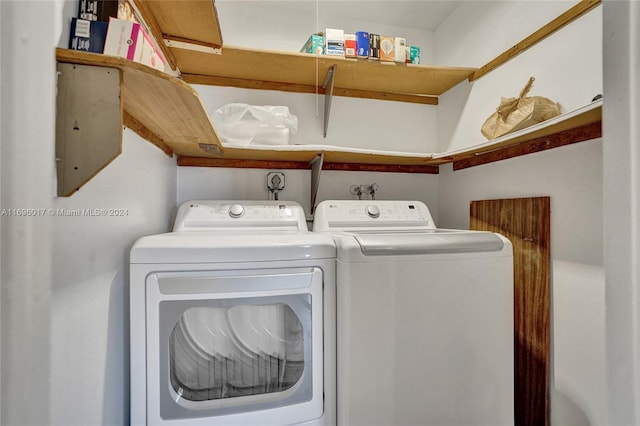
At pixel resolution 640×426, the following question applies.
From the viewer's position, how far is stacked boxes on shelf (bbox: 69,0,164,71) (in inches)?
26.2

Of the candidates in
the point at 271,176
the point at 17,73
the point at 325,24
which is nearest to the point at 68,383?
the point at 17,73

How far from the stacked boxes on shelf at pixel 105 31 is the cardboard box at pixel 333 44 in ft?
3.74

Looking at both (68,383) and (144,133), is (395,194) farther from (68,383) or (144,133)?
(68,383)

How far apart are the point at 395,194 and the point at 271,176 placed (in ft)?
3.06

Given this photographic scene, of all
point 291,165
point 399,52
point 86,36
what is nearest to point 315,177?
point 291,165

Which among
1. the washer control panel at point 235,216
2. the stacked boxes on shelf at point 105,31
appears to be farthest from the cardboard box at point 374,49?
the stacked boxes on shelf at point 105,31

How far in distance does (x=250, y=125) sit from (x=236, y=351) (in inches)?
45.3

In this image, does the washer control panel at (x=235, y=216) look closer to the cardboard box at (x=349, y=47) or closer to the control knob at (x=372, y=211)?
the control knob at (x=372, y=211)

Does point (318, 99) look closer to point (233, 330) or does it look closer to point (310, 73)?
point (310, 73)

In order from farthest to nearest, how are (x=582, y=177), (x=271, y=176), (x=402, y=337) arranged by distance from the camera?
1. (x=271, y=176)
2. (x=582, y=177)
3. (x=402, y=337)

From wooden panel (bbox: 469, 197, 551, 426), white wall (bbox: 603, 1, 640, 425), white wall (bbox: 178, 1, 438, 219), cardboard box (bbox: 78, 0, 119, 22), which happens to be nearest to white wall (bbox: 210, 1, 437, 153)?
white wall (bbox: 178, 1, 438, 219)

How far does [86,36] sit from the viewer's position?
67 cm

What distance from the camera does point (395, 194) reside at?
6.97ft

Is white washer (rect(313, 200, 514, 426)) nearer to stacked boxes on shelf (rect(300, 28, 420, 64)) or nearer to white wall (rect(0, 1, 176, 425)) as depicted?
white wall (rect(0, 1, 176, 425))
